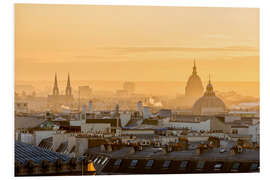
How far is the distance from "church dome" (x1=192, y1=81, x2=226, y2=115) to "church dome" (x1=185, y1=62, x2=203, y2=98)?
324mm

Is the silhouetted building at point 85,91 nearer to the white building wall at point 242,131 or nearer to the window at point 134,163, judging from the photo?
the window at point 134,163

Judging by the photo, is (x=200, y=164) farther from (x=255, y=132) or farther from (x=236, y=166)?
(x=255, y=132)

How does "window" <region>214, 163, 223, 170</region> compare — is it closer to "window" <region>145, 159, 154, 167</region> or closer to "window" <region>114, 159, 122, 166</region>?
"window" <region>145, 159, 154, 167</region>

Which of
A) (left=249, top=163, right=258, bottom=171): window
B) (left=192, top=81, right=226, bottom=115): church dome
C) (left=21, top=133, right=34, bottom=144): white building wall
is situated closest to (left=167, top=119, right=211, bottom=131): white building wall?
(left=192, top=81, right=226, bottom=115): church dome

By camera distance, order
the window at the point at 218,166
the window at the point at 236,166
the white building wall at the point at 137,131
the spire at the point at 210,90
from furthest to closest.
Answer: the white building wall at the point at 137,131 → the spire at the point at 210,90 → the window at the point at 218,166 → the window at the point at 236,166

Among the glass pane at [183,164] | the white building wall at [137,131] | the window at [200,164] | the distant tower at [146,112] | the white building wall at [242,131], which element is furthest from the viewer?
the white building wall at [137,131]

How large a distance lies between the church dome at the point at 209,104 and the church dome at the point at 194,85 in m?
0.32

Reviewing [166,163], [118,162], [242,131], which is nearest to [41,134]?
[118,162]

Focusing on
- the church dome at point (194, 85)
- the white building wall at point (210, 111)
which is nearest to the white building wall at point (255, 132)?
the church dome at point (194, 85)

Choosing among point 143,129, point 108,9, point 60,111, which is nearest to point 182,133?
point 143,129

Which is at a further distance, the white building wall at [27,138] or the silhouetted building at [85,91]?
the white building wall at [27,138]

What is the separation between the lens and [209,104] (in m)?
28.2

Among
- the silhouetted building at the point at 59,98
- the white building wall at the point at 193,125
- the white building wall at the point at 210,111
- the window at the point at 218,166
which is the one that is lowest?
the window at the point at 218,166

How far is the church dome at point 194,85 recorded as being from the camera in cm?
2516
